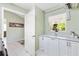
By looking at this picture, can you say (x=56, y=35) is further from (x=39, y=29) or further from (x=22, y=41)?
(x=22, y=41)

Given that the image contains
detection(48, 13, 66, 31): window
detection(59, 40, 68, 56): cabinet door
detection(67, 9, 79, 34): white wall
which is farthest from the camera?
detection(48, 13, 66, 31): window

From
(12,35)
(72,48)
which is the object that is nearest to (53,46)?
(72,48)

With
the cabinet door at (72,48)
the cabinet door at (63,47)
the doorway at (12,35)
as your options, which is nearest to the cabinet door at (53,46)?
the cabinet door at (63,47)

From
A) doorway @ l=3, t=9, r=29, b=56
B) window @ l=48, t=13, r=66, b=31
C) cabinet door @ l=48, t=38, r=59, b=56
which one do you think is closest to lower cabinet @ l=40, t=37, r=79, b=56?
cabinet door @ l=48, t=38, r=59, b=56

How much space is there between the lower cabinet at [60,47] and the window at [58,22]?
0.93 feet

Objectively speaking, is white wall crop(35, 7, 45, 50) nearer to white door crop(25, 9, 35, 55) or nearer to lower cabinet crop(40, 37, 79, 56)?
white door crop(25, 9, 35, 55)

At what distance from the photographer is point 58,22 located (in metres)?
2.38

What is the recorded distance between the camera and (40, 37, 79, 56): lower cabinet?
1.82 m

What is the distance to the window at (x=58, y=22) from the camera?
92.7 inches

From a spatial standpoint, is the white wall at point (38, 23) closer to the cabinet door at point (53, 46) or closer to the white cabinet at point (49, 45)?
the white cabinet at point (49, 45)

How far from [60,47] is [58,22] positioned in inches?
23.3

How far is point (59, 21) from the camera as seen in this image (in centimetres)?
239

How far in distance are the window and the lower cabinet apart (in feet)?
0.93

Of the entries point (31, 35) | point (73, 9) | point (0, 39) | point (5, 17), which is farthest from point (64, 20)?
point (0, 39)
